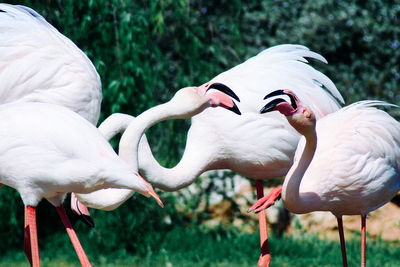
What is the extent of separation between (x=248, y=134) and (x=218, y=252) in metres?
2.02

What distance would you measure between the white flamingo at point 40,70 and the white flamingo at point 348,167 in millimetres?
1303

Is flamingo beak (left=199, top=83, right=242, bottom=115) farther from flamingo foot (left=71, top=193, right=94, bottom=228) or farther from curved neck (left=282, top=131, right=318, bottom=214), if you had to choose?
flamingo foot (left=71, top=193, right=94, bottom=228)

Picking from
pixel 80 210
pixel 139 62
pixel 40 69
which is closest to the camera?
pixel 80 210

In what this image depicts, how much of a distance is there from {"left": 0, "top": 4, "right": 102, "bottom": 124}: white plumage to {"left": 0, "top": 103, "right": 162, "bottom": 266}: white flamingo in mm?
820

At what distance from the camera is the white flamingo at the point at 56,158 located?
3.65 meters

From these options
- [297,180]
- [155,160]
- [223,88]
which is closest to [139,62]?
[155,160]

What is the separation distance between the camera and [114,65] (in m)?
6.00

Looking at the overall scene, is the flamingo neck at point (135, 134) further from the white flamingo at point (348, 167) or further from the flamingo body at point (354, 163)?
the flamingo body at point (354, 163)

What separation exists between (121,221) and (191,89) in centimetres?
249

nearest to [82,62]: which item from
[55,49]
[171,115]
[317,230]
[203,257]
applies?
[55,49]

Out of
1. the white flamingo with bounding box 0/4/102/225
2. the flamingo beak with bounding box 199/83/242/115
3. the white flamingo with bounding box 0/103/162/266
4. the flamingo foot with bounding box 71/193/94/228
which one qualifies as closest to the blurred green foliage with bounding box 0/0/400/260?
the white flamingo with bounding box 0/4/102/225

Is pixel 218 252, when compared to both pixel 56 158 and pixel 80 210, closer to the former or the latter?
pixel 80 210

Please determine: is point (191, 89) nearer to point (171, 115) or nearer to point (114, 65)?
point (171, 115)

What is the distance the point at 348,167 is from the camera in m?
4.53
